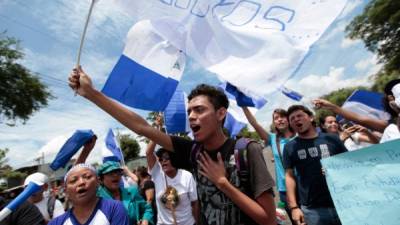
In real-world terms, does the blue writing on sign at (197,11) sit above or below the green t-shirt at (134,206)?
above

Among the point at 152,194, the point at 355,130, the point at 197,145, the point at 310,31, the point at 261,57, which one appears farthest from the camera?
the point at 152,194

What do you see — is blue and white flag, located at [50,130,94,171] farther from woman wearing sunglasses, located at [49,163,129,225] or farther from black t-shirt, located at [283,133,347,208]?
black t-shirt, located at [283,133,347,208]

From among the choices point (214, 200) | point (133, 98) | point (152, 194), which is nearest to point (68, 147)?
point (133, 98)

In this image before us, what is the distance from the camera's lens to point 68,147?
425 cm

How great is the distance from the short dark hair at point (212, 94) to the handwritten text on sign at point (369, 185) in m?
0.95

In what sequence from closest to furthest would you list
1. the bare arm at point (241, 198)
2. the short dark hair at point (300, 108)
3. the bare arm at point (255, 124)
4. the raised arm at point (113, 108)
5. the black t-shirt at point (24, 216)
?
the bare arm at point (241, 198), the raised arm at point (113, 108), the black t-shirt at point (24, 216), the short dark hair at point (300, 108), the bare arm at point (255, 124)

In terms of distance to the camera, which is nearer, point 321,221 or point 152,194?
point 321,221

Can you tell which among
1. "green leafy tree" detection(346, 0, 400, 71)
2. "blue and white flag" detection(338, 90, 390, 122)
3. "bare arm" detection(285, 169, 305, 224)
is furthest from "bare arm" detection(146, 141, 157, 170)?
"green leafy tree" detection(346, 0, 400, 71)

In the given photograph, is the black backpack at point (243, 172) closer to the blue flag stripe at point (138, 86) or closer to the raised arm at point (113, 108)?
the raised arm at point (113, 108)

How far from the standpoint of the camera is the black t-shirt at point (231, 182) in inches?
71.9

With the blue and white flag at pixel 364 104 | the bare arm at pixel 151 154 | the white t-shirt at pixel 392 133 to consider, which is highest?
the blue and white flag at pixel 364 104

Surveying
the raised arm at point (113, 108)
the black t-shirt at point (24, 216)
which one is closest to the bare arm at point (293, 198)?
the raised arm at point (113, 108)

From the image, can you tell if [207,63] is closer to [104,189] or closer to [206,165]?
[206,165]

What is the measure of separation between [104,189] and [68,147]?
76 cm
